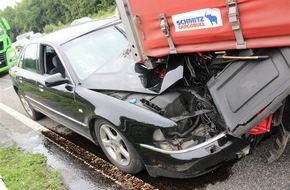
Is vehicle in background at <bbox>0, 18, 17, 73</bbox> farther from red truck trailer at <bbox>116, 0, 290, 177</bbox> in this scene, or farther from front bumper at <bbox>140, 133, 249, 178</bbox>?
front bumper at <bbox>140, 133, 249, 178</bbox>

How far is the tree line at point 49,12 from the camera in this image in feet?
138

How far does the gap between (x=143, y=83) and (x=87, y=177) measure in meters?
1.33

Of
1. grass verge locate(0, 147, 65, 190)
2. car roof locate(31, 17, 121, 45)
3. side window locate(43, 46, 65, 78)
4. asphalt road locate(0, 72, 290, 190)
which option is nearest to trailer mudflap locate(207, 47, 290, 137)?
asphalt road locate(0, 72, 290, 190)

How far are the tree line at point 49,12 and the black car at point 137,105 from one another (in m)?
33.9

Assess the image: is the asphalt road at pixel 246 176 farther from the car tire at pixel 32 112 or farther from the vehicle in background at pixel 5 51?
the vehicle in background at pixel 5 51

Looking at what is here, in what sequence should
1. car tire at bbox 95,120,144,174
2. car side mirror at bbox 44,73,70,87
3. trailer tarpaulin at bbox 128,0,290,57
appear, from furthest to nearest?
car side mirror at bbox 44,73,70,87, car tire at bbox 95,120,144,174, trailer tarpaulin at bbox 128,0,290,57

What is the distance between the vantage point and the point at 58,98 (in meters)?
4.73

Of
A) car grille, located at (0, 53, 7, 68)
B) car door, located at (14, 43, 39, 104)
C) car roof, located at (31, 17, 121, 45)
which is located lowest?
car grille, located at (0, 53, 7, 68)

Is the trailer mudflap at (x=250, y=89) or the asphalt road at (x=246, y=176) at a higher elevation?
the trailer mudflap at (x=250, y=89)

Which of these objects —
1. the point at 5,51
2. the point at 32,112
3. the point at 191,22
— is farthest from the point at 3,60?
the point at 191,22

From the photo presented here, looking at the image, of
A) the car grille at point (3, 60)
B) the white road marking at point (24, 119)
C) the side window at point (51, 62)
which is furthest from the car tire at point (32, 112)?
the car grille at point (3, 60)

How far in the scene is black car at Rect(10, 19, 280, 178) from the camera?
3195 mm

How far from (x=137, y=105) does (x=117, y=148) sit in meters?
0.68

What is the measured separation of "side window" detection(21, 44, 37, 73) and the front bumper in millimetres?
2962
